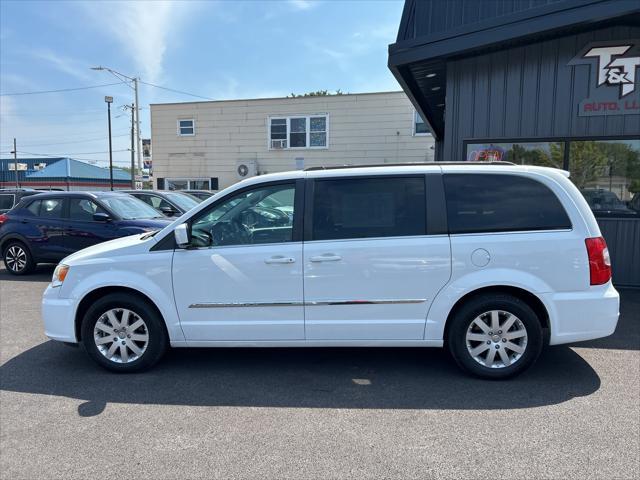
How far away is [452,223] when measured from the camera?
3924 mm

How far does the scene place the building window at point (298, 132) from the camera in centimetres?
1941

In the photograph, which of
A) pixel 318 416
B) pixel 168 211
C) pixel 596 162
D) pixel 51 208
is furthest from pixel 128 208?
pixel 596 162

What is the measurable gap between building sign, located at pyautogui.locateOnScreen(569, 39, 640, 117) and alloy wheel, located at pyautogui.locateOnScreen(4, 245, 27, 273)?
10320 millimetres

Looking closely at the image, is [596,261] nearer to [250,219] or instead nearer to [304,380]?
[304,380]

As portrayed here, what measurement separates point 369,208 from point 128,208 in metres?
6.41

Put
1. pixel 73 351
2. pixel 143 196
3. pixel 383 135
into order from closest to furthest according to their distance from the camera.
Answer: pixel 73 351
pixel 143 196
pixel 383 135

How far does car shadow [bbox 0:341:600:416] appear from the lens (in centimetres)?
368

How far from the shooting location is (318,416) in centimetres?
343

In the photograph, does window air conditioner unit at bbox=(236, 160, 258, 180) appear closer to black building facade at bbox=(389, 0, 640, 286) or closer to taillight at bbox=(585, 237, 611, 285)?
black building facade at bbox=(389, 0, 640, 286)

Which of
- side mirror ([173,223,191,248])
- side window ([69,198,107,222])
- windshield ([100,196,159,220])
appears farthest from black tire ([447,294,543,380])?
side window ([69,198,107,222])

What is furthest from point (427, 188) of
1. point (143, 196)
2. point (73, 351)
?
point (143, 196)

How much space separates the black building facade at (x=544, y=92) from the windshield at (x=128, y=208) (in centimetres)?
538

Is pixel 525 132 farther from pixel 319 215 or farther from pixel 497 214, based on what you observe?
pixel 319 215

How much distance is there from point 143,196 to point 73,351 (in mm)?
7084
